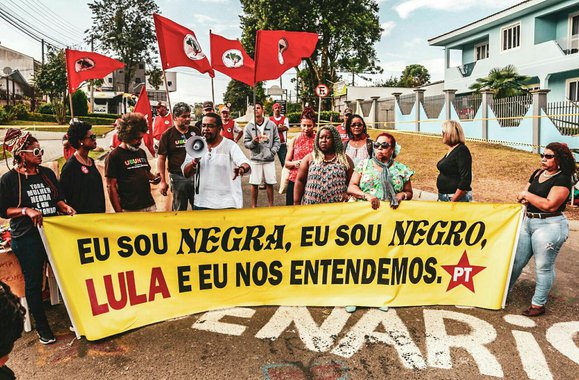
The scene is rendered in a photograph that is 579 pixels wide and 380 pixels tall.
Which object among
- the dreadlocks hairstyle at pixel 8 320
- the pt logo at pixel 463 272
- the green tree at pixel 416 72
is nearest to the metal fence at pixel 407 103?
the pt logo at pixel 463 272

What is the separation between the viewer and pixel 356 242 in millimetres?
4203

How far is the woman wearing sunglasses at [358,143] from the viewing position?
17.9 ft

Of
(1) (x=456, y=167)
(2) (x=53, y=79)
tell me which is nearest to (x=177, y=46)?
(1) (x=456, y=167)

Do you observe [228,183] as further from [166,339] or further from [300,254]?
[166,339]

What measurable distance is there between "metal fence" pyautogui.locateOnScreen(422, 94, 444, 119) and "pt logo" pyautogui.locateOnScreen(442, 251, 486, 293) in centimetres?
1749

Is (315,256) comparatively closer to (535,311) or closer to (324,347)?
(324,347)

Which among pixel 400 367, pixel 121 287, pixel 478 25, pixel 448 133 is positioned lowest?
pixel 400 367

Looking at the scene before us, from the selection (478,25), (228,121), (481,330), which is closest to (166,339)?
(481,330)

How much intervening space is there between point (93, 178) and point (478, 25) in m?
26.0

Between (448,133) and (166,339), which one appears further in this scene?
(448,133)

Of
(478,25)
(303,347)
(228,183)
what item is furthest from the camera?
(478,25)

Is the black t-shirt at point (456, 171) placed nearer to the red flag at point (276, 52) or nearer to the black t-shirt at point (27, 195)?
the red flag at point (276, 52)

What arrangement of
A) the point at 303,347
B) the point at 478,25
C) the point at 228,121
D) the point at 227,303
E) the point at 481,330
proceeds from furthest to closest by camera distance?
the point at 478,25 < the point at 228,121 < the point at 227,303 < the point at 481,330 < the point at 303,347

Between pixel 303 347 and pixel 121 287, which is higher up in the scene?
pixel 121 287
